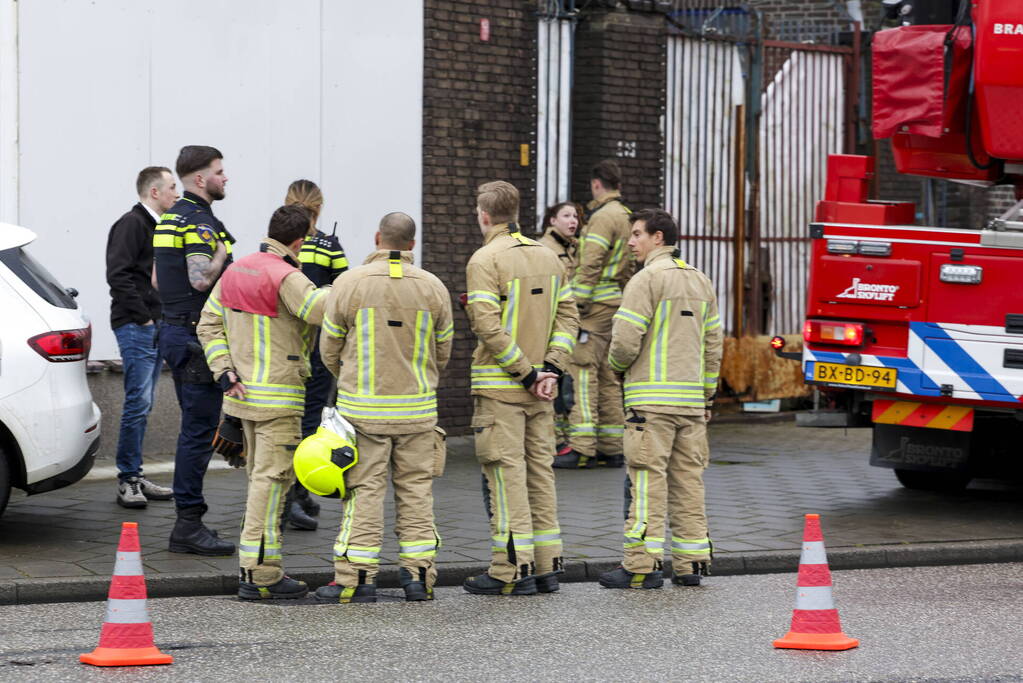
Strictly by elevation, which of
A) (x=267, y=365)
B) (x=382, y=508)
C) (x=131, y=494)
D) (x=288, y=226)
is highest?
(x=288, y=226)

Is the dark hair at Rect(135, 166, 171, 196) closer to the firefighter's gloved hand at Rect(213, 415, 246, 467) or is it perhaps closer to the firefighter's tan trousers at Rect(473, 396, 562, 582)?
the firefighter's gloved hand at Rect(213, 415, 246, 467)

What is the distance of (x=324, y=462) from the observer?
23.6ft

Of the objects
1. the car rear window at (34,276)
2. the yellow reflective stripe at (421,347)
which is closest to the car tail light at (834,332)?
the yellow reflective stripe at (421,347)

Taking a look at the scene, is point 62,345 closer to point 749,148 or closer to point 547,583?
point 547,583

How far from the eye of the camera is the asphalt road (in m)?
6.03

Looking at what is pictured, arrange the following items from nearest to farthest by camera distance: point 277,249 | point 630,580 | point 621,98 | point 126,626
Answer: point 126,626 → point 277,249 → point 630,580 → point 621,98

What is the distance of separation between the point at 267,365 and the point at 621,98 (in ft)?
23.2

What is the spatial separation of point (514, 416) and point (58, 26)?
195 inches

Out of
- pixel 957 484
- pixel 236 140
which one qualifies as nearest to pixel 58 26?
pixel 236 140

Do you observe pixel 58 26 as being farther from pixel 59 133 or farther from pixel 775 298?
pixel 775 298

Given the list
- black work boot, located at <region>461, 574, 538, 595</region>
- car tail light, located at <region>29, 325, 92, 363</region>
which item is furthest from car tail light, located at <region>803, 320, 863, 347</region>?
car tail light, located at <region>29, 325, 92, 363</region>

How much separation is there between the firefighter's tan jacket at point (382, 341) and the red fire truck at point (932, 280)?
343cm

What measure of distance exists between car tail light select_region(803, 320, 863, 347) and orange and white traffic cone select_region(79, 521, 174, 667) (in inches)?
199

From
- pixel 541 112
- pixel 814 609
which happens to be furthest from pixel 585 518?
pixel 541 112
